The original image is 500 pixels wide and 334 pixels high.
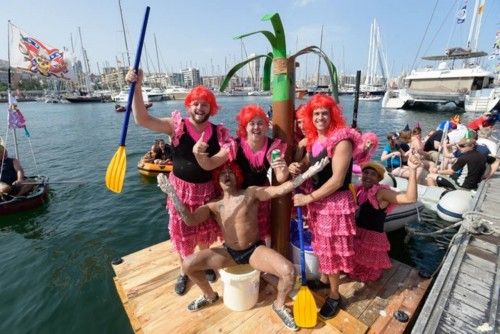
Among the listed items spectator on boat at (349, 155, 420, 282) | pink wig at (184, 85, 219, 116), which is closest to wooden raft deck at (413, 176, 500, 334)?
spectator on boat at (349, 155, 420, 282)

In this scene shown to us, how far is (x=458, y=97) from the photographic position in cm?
2984

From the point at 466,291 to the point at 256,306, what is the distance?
7.08ft

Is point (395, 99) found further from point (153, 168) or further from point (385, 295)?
point (385, 295)

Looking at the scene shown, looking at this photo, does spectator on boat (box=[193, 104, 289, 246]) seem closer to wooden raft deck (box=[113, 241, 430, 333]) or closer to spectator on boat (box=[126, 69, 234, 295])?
spectator on boat (box=[126, 69, 234, 295])

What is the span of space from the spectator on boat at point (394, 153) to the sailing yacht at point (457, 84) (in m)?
23.7

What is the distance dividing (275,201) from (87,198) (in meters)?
8.73

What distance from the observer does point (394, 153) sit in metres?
8.90

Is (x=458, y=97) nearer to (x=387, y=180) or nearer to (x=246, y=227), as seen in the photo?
(x=387, y=180)

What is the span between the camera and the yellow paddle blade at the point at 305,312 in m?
2.69

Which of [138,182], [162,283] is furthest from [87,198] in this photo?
[162,283]

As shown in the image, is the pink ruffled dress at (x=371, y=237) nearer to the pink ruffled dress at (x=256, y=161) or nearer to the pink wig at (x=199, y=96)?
the pink ruffled dress at (x=256, y=161)

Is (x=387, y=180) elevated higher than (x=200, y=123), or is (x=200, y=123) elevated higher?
(x=200, y=123)

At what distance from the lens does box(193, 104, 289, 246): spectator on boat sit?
2637 millimetres

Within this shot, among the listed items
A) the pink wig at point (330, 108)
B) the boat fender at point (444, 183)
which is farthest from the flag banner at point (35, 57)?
the boat fender at point (444, 183)
